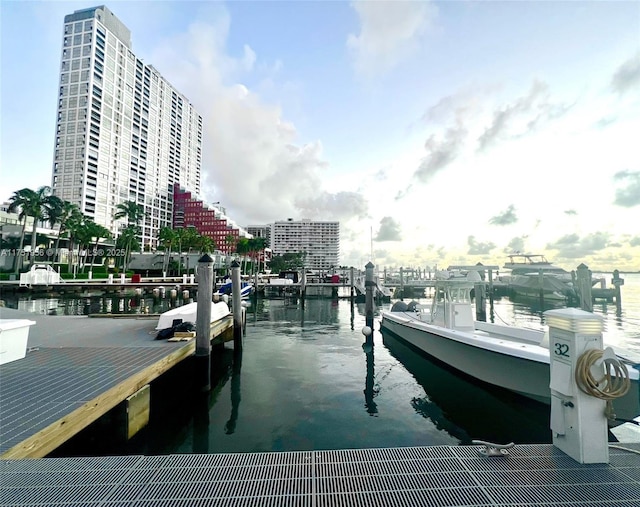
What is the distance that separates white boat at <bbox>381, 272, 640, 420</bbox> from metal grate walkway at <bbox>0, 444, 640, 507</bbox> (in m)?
4.26

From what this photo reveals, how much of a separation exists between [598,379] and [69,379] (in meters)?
7.98

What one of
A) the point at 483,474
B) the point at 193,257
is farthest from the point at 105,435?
the point at 193,257

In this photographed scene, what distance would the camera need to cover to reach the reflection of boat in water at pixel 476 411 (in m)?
6.64

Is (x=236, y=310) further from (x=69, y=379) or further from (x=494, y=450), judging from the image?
(x=494, y=450)

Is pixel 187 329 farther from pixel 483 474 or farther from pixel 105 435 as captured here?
pixel 483 474

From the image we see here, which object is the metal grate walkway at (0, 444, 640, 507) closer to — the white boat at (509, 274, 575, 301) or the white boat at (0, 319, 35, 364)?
the white boat at (0, 319, 35, 364)

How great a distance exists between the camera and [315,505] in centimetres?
261

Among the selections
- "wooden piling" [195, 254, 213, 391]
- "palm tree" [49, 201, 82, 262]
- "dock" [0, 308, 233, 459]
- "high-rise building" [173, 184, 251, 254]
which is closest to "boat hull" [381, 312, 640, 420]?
"wooden piling" [195, 254, 213, 391]

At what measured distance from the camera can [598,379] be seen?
3324 mm

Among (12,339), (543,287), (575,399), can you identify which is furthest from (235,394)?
(543,287)

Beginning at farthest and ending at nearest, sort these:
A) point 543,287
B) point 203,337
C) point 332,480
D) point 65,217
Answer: point 65,217, point 543,287, point 203,337, point 332,480

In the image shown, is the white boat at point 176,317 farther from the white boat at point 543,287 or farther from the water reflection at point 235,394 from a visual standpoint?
the white boat at point 543,287

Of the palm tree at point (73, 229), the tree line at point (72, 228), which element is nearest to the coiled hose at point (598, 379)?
the tree line at point (72, 228)

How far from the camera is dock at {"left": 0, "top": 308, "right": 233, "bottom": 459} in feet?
12.9
